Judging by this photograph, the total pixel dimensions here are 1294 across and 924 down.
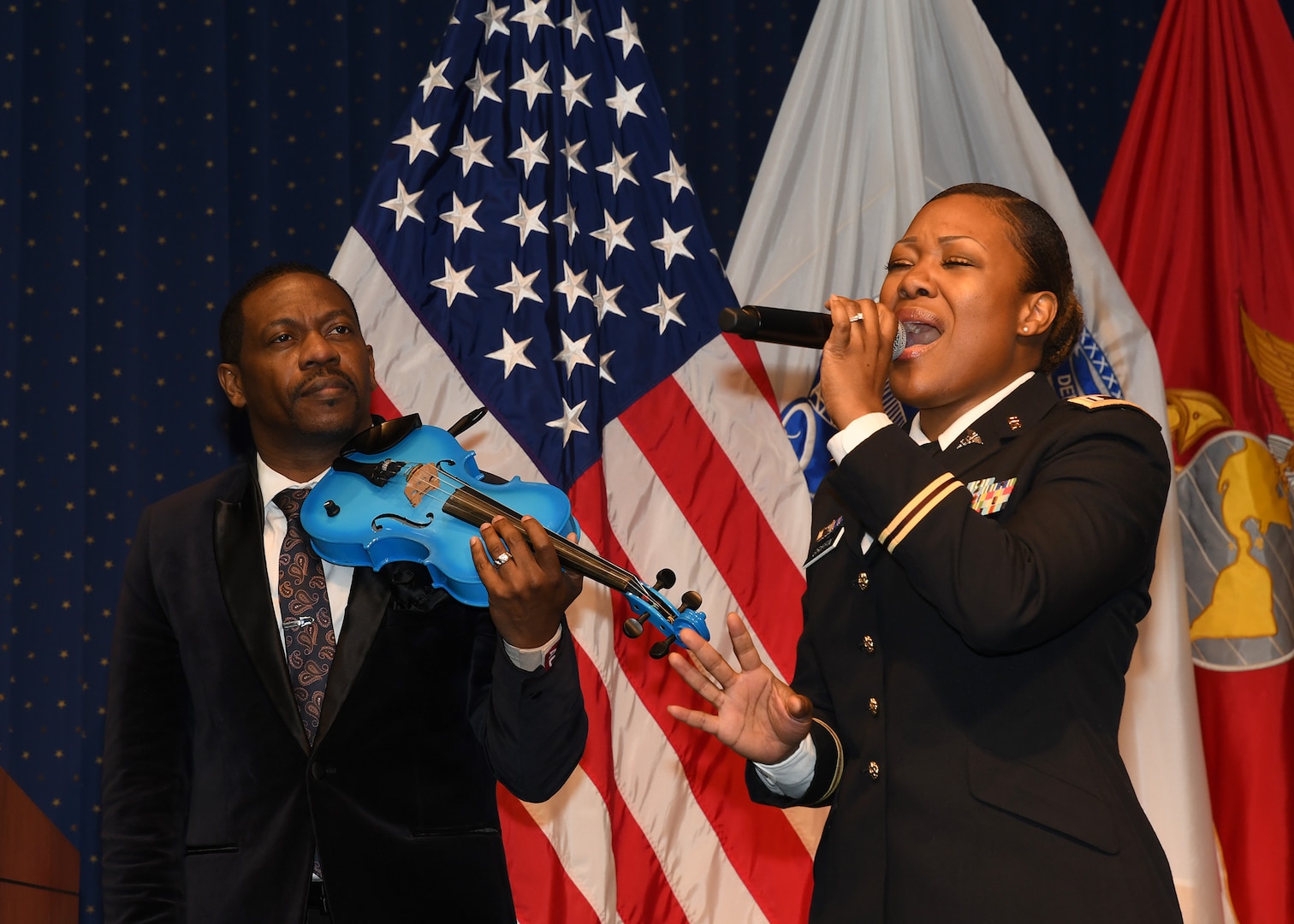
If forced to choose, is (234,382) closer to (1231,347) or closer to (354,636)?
(354,636)

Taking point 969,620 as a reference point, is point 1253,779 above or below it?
below

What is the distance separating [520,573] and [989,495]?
28.8 inches

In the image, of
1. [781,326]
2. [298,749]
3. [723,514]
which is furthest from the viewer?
[723,514]

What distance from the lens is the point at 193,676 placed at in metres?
2.18

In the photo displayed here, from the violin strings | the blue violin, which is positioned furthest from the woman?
the blue violin

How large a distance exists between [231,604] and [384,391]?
1165mm

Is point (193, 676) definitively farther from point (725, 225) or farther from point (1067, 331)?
point (725, 225)

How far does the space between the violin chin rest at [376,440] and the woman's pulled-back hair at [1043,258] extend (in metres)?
1.03

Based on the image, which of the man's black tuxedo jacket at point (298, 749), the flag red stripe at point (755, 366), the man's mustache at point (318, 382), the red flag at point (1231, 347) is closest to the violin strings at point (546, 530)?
the man's black tuxedo jacket at point (298, 749)

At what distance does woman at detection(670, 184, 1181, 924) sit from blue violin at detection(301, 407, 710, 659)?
0.39 meters

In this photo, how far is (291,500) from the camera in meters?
2.30

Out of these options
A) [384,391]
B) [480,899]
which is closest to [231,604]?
[480,899]

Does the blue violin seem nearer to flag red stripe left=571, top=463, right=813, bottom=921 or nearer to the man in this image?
the man

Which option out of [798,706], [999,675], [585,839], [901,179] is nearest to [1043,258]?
[999,675]
